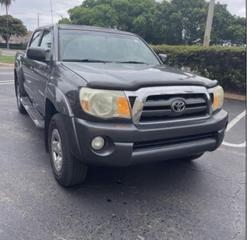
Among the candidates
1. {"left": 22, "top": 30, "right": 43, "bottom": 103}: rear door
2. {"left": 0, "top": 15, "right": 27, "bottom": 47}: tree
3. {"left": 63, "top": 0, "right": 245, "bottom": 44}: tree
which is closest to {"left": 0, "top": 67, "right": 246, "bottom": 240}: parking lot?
{"left": 22, "top": 30, "right": 43, "bottom": 103}: rear door

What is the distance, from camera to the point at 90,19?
1697 inches

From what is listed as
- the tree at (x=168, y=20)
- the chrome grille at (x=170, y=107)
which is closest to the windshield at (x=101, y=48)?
the chrome grille at (x=170, y=107)

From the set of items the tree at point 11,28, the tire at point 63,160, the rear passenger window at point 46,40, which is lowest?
the tire at point 63,160

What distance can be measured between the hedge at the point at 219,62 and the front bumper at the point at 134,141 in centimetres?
747

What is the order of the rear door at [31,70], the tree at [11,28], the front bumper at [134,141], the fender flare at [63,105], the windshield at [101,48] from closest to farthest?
the front bumper at [134,141] < the fender flare at [63,105] < the windshield at [101,48] < the rear door at [31,70] < the tree at [11,28]

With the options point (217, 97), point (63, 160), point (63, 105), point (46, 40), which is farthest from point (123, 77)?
point (46, 40)

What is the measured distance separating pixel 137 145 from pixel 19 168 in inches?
67.7

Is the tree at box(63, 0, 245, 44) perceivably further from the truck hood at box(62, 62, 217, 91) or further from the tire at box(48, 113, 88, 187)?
the tire at box(48, 113, 88, 187)

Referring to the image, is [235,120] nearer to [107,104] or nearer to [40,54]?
[40,54]

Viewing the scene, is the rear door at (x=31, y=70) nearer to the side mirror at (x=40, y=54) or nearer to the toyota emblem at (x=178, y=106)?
the side mirror at (x=40, y=54)

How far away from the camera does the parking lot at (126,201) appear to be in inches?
104

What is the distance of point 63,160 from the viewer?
124 inches

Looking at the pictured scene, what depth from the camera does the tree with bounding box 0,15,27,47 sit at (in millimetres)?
61581

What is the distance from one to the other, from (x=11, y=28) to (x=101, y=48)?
2565 inches
